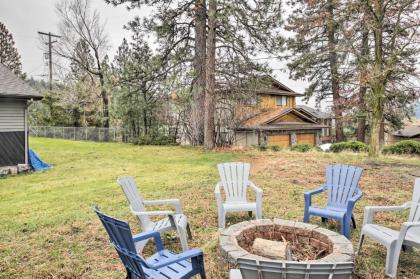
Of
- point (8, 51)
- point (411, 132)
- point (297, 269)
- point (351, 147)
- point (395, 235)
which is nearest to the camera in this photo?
point (297, 269)

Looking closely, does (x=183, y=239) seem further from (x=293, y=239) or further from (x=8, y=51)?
(x=8, y=51)

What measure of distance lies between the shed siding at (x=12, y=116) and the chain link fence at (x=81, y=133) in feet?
39.4

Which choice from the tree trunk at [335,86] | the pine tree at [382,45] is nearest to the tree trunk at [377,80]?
the pine tree at [382,45]

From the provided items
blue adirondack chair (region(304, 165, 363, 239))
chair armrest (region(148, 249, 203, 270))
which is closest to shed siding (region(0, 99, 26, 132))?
blue adirondack chair (region(304, 165, 363, 239))

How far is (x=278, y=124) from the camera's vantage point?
75.0ft

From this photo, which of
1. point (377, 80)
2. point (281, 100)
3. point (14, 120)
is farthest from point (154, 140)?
point (377, 80)

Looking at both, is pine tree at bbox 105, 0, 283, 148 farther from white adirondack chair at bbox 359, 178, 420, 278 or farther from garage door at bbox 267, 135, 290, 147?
white adirondack chair at bbox 359, 178, 420, 278

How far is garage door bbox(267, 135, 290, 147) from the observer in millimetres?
22328

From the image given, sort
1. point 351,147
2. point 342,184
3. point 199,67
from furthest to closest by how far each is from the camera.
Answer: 1. point 351,147
2. point 199,67
3. point 342,184

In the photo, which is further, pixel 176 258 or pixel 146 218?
pixel 146 218

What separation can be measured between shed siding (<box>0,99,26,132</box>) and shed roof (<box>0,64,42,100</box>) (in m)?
0.40

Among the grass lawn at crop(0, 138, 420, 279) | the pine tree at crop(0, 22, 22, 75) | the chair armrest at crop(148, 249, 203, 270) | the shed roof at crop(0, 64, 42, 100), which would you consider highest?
the pine tree at crop(0, 22, 22, 75)

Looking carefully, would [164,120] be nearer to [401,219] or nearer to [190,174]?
[190,174]

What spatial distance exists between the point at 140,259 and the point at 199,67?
1352 cm
